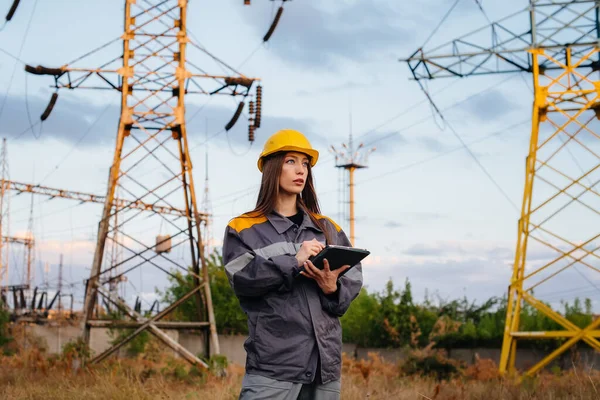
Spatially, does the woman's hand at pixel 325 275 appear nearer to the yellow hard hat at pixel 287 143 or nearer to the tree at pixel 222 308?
the yellow hard hat at pixel 287 143

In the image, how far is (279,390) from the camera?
371 cm

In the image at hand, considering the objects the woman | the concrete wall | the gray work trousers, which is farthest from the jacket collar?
the concrete wall

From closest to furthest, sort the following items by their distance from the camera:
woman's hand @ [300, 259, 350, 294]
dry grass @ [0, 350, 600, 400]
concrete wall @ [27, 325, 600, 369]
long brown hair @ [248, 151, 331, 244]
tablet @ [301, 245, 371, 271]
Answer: tablet @ [301, 245, 371, 271] → woman's hand @ [300, 259, 350, 294] → long brown hair @ [248, 151, 331, 244] → dry grass @ [0, 350, 600, 400] → concrete wall @ [27, 325, 600, 369]

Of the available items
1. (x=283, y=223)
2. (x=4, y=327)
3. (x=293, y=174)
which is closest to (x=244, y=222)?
(x=283, y=223)

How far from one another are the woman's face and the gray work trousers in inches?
40.6

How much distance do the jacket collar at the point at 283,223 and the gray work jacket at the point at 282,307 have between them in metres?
0.01

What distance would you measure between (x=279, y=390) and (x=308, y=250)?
2.28 feet

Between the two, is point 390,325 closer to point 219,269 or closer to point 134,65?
point 219,269

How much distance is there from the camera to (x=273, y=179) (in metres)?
4.16

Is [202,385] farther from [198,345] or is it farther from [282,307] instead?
[198,345]

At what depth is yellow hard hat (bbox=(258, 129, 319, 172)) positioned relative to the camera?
4.15m

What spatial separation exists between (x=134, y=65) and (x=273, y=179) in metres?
11.9

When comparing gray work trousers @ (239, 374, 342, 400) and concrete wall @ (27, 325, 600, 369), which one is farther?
concrete wall @ (27, 325, 600, 369)

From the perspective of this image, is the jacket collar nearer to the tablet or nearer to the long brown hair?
the long brown hair
